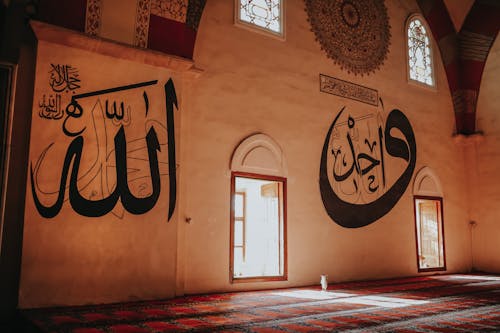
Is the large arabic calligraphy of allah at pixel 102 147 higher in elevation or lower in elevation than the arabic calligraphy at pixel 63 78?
lower

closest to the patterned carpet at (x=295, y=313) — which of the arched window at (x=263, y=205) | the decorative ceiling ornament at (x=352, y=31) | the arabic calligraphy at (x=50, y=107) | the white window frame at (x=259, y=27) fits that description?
the arched window at (x=263, y=205)

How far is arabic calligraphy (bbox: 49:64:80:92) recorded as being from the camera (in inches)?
167

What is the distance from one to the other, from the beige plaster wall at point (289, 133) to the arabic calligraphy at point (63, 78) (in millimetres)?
1276

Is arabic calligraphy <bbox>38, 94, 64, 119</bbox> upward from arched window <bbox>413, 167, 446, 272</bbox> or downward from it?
upward

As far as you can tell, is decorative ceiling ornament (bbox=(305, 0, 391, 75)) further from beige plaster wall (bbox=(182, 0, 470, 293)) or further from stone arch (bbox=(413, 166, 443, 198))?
stone arch (bbox=(413, 166, 443, 198))

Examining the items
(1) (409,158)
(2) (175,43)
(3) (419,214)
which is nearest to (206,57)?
(2) (175,43)

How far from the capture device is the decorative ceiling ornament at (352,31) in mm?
6559

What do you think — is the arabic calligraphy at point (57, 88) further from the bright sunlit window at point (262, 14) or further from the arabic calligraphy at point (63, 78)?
the bright sunlit window at point (262, 14)

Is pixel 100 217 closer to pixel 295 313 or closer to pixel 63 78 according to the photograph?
pixel 63 78

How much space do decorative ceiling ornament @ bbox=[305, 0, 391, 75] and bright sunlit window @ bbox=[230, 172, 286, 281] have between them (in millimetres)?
2318

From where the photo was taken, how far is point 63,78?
14.0 ft

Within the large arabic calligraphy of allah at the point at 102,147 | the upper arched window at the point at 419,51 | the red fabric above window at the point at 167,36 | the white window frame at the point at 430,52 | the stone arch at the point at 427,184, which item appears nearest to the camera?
the large arabic calligraphy of allah at the point at 102,147

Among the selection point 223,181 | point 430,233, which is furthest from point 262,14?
point 430,233

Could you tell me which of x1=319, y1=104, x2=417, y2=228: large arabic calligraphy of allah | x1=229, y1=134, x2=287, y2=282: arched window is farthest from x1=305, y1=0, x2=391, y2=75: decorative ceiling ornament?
x1=229, y1=134, x2=287, y2=282: arched window
